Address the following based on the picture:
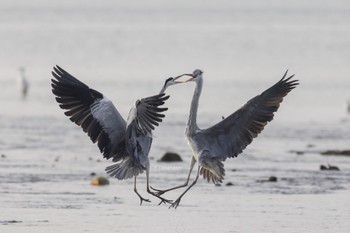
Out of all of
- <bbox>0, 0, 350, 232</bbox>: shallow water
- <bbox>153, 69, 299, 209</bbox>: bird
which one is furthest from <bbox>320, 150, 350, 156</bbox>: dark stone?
<bbox>153, 69, 299, 209</bbox>: bird

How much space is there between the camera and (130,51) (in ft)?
158

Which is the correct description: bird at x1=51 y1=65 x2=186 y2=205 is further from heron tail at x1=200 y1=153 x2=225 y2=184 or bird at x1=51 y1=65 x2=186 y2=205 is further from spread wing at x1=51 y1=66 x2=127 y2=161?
heron tail at x1=200 y1=153 x2=225 y2=184

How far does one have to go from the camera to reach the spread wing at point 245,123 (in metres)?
12.4

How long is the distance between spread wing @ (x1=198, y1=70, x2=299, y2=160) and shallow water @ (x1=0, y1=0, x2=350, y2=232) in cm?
81

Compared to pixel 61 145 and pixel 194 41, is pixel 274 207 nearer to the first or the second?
pixel 61 145

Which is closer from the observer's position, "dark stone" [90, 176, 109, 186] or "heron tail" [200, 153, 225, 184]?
"heron tail" [200, 153, 225, 184]

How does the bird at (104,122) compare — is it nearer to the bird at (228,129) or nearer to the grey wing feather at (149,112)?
the grey wing feather at (149,112)

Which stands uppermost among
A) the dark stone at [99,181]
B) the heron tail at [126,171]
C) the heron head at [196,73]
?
the heron head at [196,73]

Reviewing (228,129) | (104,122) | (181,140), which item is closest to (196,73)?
(228,129)

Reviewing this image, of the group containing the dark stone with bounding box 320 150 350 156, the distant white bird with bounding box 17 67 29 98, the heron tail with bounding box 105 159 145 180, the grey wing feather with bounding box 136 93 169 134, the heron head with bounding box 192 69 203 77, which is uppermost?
the distant white bird with bounding box 17 67 29 98

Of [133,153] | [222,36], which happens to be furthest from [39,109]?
[222,36]

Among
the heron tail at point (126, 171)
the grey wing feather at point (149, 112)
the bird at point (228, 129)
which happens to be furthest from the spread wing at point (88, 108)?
the bird at point (228, 129)

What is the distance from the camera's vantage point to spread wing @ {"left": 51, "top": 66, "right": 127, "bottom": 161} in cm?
1220

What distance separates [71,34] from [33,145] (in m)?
42.9
